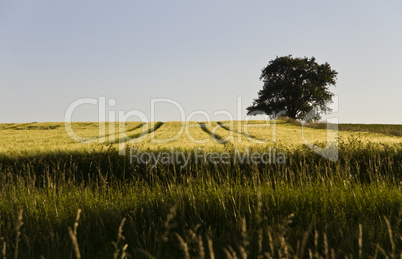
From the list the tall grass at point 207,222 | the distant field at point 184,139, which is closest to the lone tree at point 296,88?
the distant field at point 184,139

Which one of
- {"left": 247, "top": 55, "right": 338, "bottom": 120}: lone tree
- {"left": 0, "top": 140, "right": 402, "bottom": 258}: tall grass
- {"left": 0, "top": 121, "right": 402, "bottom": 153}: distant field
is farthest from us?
{"left": 247, "top": 55, "right": 338, "bottom": 120}: lone tree

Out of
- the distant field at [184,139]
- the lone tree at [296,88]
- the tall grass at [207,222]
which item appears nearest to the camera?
the tall grass at [207,222]

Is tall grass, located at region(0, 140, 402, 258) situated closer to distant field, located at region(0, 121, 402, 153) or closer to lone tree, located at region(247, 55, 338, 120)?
distant field, located at region(0, 121, 402, 153)

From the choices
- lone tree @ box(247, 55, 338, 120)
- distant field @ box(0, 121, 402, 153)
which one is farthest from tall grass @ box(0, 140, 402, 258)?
lone tree @ box(247, 55, 338, 120)

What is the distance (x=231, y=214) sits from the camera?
4531 mm

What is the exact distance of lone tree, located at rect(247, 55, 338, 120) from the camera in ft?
139

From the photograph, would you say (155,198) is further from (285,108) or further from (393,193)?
(285,108)

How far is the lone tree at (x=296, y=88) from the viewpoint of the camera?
139 ft

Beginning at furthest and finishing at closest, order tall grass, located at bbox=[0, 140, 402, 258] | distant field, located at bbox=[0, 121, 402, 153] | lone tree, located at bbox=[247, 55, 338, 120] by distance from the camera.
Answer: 1. lone tree, located at bbox=[247, 55, 338, 120]
2. distant field, located at bbox=[0, 121, 402, 153]
3. tall grass, located at bbox=[0, 140, 402, 258]

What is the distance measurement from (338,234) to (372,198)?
4.79ft

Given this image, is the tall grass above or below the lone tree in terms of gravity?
below

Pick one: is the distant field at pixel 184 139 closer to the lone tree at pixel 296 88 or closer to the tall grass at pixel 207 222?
the tall grass at pixel 207 222

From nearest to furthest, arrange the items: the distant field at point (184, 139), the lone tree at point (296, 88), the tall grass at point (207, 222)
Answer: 1. the tall grass at point (207, 222)
2. the distant field at point (184, 139)
3. the lone tree at point (296, 88)

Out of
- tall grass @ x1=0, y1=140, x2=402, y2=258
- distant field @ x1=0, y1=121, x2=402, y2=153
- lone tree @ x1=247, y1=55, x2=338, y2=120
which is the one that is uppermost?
lone tree @ x1=247, y1=55, x2=338, y2=120
